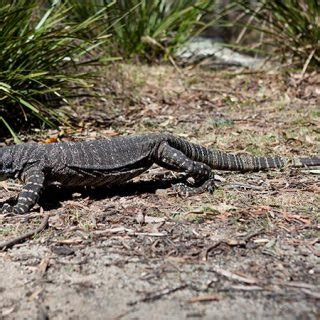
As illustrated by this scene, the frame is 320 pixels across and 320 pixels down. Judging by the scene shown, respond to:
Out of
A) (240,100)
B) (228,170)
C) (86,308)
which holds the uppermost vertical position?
(86,308)

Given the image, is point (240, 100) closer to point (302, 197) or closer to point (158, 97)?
point (158, 97)

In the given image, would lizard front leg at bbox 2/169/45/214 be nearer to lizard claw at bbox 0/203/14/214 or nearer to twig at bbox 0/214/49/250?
lizard claw at bbox 0/203/14/214

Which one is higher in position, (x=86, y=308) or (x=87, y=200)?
(x=86, y=308)

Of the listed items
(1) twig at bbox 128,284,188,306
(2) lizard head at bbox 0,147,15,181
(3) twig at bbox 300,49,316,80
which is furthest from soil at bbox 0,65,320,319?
(3) twig at bbox 300,49,316,80

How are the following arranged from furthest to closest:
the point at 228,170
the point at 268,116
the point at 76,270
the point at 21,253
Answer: the point at 268,116 < the point at 228,170 < the point at 21,253 < the point at 76,270

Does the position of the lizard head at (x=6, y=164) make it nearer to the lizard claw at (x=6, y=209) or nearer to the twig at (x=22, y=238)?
the lizard claw at (x=6, y=209)

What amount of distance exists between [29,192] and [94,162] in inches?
31.5

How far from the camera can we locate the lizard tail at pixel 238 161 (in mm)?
7453

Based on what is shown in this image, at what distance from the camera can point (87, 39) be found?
9.07 m

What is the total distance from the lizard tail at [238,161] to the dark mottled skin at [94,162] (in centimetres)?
2

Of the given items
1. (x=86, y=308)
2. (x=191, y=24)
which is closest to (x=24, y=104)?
(x=86, y=308)

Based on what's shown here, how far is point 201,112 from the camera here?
425 inches

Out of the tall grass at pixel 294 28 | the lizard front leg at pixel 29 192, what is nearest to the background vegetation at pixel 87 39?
the tall grass at pixel 294 28

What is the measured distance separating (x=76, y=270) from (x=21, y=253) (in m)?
0.66
